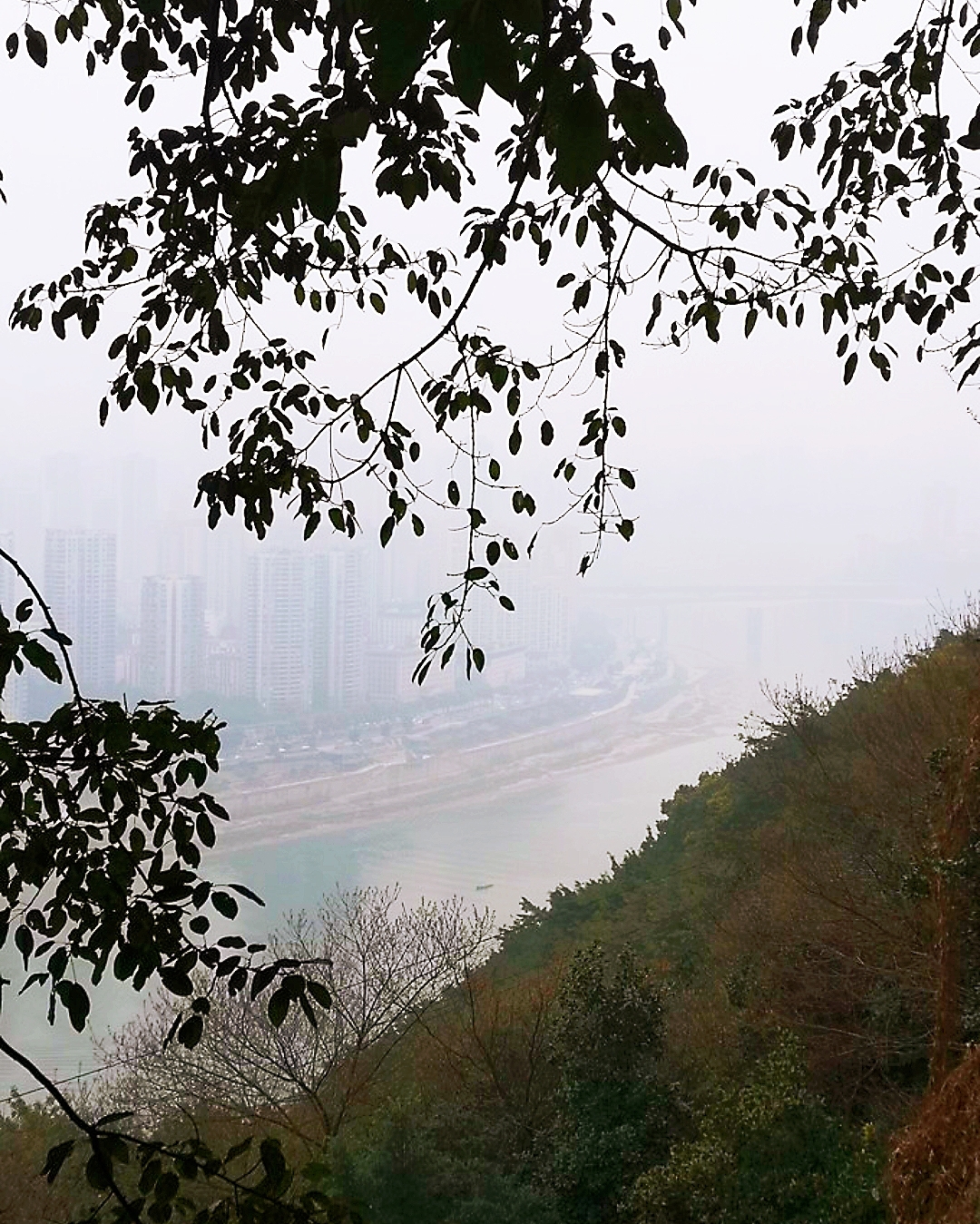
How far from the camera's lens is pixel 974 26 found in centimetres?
152

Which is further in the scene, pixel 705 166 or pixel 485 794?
pixel 485 794

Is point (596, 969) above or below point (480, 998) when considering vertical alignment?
above

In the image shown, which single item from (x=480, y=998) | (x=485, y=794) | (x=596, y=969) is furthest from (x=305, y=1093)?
(x=485, y=794)

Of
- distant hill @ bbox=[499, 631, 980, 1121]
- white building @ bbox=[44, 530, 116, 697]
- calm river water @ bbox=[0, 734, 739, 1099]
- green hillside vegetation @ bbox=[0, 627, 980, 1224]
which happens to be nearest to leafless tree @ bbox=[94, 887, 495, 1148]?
green hillside vegetation @ bbox=[0, 627, 980, 1224]

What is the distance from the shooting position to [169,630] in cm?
954

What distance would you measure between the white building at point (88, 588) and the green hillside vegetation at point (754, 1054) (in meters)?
3.17

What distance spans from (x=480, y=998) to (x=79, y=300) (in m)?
7.94

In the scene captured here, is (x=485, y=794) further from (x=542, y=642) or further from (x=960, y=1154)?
(x=960, y=1154)

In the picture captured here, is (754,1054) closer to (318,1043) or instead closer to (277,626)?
(318,1043)

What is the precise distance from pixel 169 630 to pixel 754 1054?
6.05 metres

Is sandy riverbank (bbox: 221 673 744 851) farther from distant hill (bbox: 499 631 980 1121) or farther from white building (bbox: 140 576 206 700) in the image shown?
distant hill (bbox: 499 631 980 1121)

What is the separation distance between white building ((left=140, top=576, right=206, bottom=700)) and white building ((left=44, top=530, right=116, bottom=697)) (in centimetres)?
135

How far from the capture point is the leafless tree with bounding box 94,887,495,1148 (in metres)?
8.17

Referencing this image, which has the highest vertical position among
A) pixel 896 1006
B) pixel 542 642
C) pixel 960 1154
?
pixel 542 642
